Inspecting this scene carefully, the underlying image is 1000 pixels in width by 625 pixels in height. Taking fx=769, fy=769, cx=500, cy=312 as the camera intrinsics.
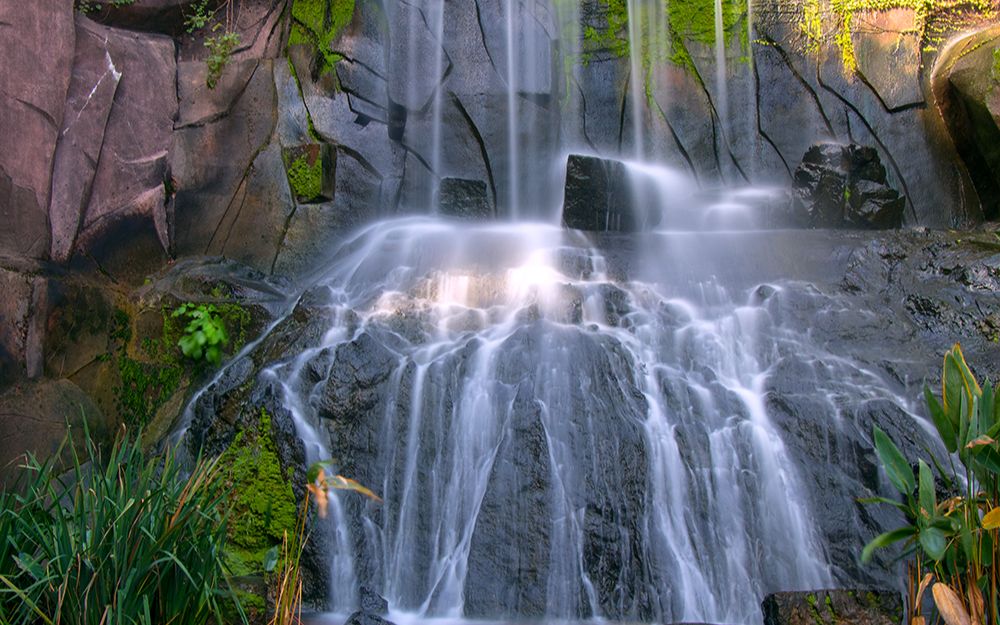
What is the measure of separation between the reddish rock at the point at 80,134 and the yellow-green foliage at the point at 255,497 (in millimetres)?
2741

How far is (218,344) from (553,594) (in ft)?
11.3

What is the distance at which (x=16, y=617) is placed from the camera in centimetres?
278

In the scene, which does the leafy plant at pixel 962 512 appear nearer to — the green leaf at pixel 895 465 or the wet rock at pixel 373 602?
the green leaf at pixel 895 465

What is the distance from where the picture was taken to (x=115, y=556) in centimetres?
270

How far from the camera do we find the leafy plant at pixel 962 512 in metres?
2.94

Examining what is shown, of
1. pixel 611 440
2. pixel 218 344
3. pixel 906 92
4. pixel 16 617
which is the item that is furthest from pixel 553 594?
pixel 906 92

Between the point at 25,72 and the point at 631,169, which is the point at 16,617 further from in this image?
the point at 631,169

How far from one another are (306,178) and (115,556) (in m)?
5.30

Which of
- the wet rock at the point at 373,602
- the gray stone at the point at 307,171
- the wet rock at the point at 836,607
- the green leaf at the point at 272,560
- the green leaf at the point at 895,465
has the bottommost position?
the wet rock at the point at 373,602

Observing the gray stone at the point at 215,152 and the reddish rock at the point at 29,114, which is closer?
the reddish rock at the point at 29,114

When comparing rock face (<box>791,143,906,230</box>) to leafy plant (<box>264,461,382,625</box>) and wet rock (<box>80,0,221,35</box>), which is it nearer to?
leafy plant (<box>264,461,382,625</box>)

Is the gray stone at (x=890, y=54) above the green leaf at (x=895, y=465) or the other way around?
above

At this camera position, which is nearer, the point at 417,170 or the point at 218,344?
the point at 218,344

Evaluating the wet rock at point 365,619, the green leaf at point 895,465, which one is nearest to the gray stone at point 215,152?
the wet rock at point 365,619
